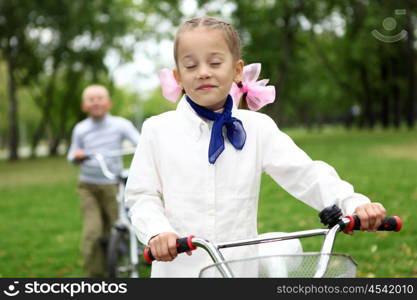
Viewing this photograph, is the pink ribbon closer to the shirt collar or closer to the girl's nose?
the shirt collar

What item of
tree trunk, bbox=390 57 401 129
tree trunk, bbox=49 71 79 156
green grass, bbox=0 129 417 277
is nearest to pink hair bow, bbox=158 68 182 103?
green grass, bbox=0 129 417 277

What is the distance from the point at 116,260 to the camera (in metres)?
6.27

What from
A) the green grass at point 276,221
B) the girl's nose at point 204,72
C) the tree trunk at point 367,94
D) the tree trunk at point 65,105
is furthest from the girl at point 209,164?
the tree trunk at point 367,94

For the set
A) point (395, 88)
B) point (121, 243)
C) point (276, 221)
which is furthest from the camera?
point (395, 88)

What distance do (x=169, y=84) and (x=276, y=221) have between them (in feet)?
22.3

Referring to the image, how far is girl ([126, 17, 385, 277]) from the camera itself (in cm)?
264

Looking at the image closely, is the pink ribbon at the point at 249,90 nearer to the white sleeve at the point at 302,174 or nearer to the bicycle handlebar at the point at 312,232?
the white sleeve at the point at 302,174

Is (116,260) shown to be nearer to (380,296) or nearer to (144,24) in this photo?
(380,296)

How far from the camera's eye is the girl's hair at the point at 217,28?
2.66 meters

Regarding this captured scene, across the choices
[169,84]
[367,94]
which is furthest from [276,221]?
[367,94]

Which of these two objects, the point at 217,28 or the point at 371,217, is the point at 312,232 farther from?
the point at 217,28

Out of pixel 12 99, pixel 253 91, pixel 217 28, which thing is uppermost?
pixel 12 99

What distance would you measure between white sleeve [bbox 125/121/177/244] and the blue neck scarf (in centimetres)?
26

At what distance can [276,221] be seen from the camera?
9.59 m
